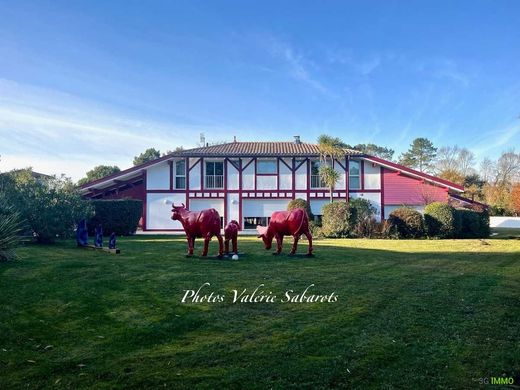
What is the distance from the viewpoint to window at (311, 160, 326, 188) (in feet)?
92.3

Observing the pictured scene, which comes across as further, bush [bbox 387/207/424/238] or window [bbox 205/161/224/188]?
window [bbox 205/161/224/188]

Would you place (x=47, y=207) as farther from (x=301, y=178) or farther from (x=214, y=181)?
(x=301, y=178)

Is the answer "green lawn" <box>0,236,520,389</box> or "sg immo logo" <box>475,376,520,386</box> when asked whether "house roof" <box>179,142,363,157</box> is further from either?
"sg immo logo" <box>475,376,520,386</box>

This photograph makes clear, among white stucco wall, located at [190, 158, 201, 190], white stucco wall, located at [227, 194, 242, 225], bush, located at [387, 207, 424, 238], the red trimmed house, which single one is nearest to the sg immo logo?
bush, located at [387, 207, 424, 238]

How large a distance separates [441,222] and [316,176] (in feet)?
33.5

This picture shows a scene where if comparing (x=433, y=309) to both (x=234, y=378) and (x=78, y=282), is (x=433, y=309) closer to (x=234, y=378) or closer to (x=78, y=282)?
(x=234, y=378)

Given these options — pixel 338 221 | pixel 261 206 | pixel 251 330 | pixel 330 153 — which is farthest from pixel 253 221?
pixel 251 330

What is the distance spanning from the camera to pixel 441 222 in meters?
19.7

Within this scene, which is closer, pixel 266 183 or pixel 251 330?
pixel 251 330

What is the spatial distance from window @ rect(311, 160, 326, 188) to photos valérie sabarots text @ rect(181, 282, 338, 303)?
21893 millimetres

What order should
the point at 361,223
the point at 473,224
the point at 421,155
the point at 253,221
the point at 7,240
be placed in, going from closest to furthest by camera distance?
the point at 7,240 < the point at 361,223 < the point at 473,224 < the point at 253,221 < the point at 421,155

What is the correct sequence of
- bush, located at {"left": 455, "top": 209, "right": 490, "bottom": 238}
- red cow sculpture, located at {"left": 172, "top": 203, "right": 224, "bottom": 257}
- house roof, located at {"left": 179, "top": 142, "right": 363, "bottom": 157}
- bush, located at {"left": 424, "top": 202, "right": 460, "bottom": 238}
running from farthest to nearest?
house roof, located at {"left": 179, "top": 142, "right": 363, "bottom": 157}
bush, located at {"left": 455, "top": 209, "right": 490, "bottom": 238}
bush, located at {"left": 424, "top": 202, "right": 460, "bottom": 238}
red cow sculpture, located at {"left": 172, "top": 203, "right": 224, "bottom": 257}

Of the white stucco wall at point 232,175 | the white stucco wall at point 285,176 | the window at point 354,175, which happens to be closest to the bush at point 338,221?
the white stucco wall at point 285,176

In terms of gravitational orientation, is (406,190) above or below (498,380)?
above
